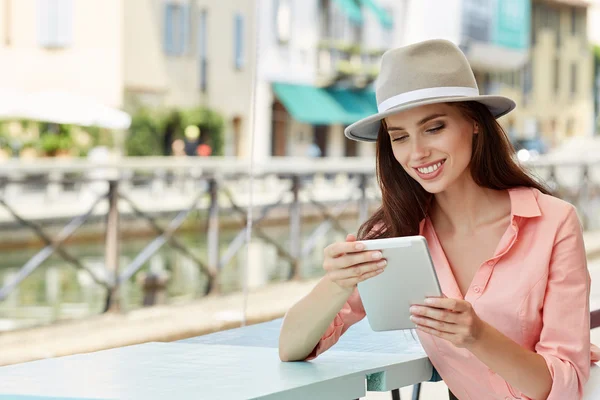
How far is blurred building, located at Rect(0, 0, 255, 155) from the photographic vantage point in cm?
1850

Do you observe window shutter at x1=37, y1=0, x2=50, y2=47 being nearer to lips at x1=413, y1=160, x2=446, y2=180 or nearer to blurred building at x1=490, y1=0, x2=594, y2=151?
blurred building at x1=490, y1=0, x2=594, y2=151

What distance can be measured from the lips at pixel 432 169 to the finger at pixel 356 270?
27 cm

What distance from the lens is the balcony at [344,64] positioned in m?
24.5

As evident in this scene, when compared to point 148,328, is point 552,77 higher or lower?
higher

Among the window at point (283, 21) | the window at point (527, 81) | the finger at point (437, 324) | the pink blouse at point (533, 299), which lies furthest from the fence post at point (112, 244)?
the window at point (527, 81)

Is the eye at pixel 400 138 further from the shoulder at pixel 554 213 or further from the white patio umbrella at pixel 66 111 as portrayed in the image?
the white patio umbrella at pixel 66 111

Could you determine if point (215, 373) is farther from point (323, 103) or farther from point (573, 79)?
point (573, 79)

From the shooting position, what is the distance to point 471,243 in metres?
1.78

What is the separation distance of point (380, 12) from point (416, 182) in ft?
76.6

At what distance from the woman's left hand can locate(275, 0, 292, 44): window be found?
21750 millimetres

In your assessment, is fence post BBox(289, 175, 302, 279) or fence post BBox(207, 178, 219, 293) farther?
fence post BBox(289, 175, 302, 279)

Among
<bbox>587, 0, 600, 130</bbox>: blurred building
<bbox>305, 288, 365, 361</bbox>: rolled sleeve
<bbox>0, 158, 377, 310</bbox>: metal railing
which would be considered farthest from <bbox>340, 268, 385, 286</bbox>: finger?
<bbox>587, 0, 600, 130</bbox>: blurred building

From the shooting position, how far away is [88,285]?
28.4 ft

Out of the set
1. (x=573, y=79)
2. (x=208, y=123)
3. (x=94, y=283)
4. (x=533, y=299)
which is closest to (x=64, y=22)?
(x=208, y=123)
